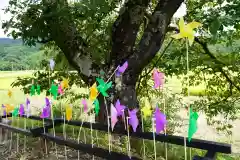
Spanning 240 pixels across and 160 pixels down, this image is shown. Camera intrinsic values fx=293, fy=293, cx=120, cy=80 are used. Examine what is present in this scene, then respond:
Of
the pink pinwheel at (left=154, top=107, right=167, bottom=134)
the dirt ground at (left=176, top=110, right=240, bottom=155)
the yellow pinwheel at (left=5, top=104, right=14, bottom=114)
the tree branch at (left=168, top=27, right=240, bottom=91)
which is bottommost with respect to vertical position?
the dirt ground at (left=176, top=110, right=240, bottom=155)

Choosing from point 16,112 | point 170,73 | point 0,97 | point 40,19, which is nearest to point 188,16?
point 170,73

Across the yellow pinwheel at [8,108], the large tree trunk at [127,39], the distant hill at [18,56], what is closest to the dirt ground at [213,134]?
the distant hill at [18,56]

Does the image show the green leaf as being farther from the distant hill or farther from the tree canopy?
the distant hill

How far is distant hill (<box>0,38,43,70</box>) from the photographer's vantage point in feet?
18.3

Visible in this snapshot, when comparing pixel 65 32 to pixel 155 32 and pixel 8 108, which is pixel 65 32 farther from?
pixel 8 108

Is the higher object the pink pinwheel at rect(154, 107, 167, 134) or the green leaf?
the green leaf

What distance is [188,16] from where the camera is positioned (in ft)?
14.6

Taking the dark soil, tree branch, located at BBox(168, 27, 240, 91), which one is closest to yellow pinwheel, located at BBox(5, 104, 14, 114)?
the dark soil

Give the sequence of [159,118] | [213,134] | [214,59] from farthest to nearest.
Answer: [213,134] < [214,59] < [159,118]

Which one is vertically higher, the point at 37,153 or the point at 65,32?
the point at 65,32

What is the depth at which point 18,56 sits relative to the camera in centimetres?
927

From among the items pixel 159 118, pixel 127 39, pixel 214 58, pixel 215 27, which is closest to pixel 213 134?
pixel 214 58

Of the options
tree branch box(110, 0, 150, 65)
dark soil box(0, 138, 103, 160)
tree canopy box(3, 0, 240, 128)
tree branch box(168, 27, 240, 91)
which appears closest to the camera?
tree canopy box(3, 0, 240, 128)

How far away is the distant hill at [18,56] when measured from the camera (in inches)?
220
